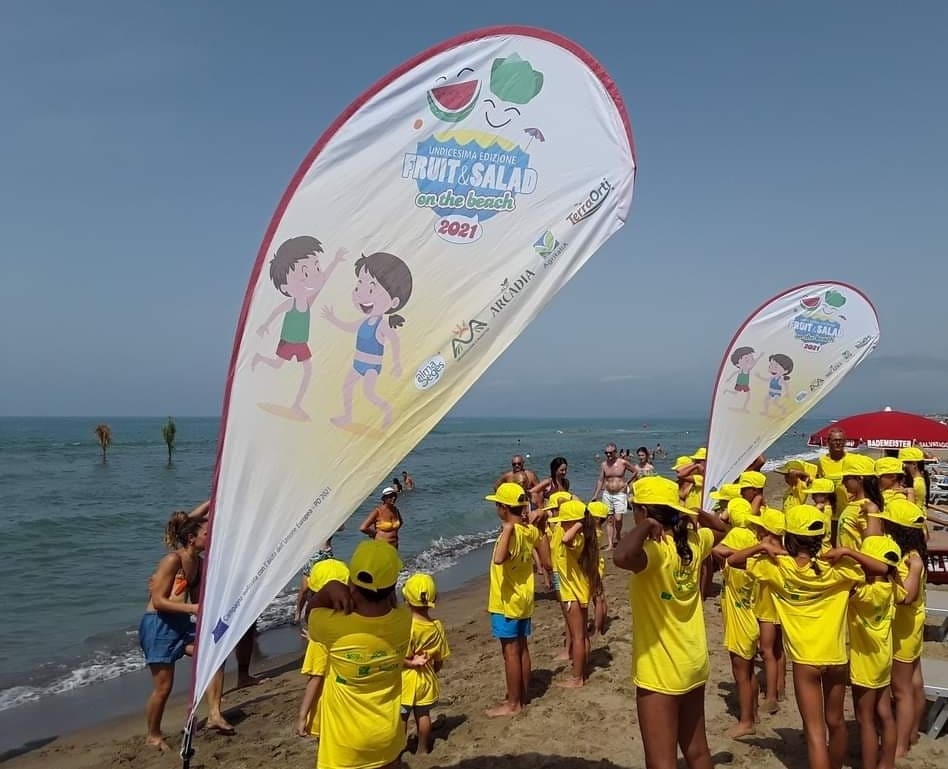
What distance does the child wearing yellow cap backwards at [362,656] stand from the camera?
3150mm

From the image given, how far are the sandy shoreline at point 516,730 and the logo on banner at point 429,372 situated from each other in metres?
3.37

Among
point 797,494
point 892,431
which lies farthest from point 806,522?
point 892,431

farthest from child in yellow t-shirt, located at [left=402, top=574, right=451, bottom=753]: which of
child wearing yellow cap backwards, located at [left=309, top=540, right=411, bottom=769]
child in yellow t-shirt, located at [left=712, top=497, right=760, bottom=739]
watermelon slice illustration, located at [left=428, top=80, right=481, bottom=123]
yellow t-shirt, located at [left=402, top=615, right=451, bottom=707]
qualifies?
watermelon slice illustration, located at [left=428, top=80, right=481, bottom=123]

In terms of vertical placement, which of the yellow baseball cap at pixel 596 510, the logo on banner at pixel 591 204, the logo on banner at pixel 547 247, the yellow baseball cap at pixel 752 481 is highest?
the logo on banner at pixel 591 204

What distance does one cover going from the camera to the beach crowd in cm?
328

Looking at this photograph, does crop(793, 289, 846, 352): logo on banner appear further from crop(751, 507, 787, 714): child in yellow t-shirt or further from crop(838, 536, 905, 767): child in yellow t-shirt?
crop(838, 536, 905, 767): child in yellow t-shirt

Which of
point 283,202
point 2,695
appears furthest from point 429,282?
point 2,695

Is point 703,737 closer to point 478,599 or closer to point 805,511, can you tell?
point 805,511

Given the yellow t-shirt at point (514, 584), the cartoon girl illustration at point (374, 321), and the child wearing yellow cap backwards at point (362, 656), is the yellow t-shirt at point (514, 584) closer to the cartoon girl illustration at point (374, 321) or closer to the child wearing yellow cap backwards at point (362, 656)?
the child wearing yellow cap backwards at point (362, 656)

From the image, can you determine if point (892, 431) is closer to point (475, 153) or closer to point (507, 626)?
point (507, 626)

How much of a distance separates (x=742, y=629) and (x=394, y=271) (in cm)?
388

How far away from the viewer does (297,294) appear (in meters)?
2.76

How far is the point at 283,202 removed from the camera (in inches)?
108

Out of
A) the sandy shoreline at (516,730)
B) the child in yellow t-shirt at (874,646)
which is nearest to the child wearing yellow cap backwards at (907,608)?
the child in yellow t-shirt at (874,646)
